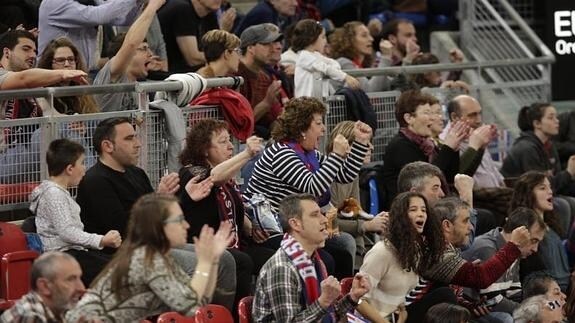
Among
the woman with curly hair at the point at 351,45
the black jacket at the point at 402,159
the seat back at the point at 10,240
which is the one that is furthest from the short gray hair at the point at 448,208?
the woman with curly hair at the point at 351,45

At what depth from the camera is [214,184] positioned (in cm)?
936

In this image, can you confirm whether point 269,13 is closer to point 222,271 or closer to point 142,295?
point 222,271

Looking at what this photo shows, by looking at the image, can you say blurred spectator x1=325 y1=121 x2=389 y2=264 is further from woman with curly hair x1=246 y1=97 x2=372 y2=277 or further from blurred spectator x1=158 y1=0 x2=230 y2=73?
blurred spectator x1=158 y1=0 x2=230 y2=73

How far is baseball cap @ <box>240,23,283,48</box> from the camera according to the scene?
37.4 ft

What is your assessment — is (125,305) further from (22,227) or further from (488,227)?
(488,227)

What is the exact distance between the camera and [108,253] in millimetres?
8984

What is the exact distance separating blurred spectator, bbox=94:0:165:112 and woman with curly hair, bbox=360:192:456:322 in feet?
6.17

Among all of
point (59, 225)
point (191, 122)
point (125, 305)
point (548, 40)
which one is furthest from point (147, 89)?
point (548, 40)

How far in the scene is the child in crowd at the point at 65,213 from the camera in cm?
871

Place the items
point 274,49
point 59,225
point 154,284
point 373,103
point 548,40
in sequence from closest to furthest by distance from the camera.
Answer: point 154,284 → point 59,225 → point 274,49 → point 373,103 → point 548,40

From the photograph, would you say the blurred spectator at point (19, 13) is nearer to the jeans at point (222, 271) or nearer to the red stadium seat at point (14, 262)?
the red stadium seat at point (14, 262)

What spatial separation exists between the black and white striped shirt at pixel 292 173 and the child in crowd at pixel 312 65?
1.48m

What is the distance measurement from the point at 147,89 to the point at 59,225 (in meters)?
1.35

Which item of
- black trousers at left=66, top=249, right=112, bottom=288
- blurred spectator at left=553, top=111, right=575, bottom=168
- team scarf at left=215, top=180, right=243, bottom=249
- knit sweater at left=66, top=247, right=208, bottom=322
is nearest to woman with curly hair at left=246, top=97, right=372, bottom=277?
team scarf at left=215, top=180, right=243, bottom=249
